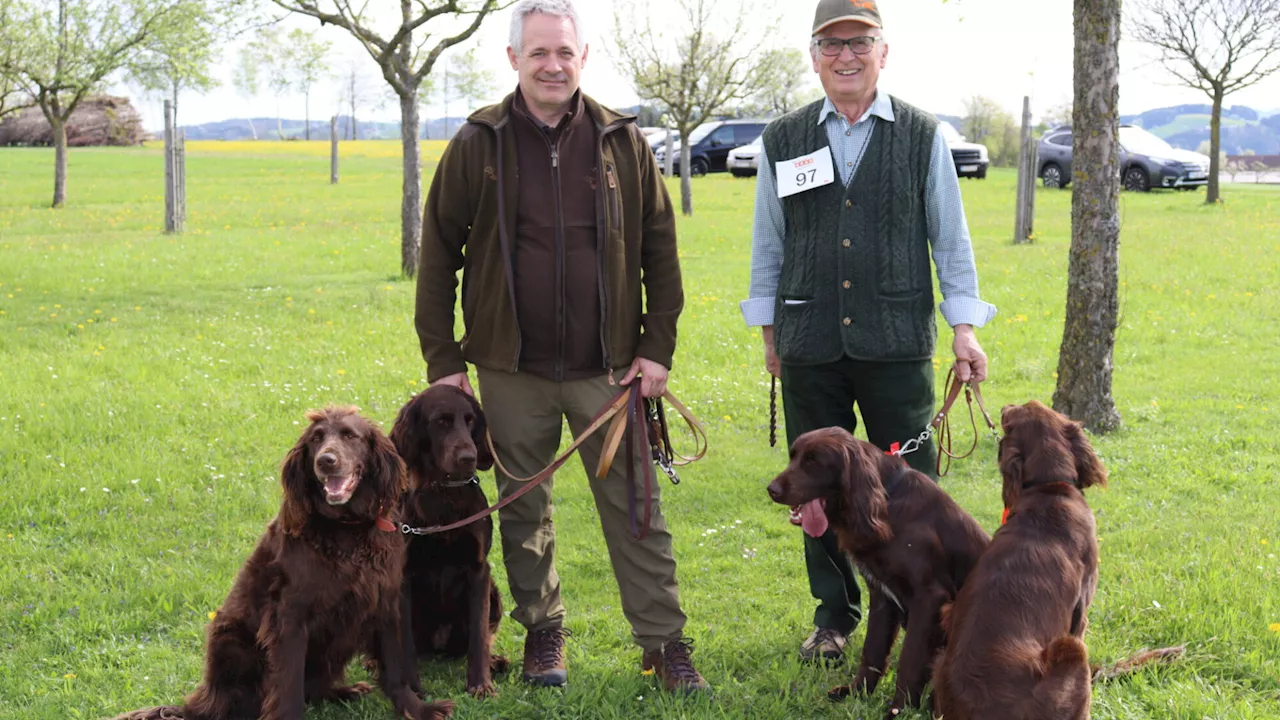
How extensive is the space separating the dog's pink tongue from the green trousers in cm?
40

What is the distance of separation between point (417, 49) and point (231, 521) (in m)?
8.55

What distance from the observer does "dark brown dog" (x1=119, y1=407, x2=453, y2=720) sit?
325 centimetres

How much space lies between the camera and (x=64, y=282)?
38.8 ft

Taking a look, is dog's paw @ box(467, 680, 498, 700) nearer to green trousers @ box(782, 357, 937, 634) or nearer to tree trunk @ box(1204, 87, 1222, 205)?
green trousers @ box(782, 357, 937, 634)

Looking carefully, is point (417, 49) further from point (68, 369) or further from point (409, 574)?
point (409, 574)

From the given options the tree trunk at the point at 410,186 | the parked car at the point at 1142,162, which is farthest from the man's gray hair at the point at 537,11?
the parked car at the point at 1142,162

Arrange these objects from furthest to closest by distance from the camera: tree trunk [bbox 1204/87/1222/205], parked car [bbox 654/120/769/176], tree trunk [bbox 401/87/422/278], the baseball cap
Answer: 1. parked car [bbox 654/120/769/176]
2. tree trunk [bbox 1204/87/1222/205]
3. tree trunk [bbox 401/87/422/278]
4. the baseball cap

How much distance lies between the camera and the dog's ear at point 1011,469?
3.27m

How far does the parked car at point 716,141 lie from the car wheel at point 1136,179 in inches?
396

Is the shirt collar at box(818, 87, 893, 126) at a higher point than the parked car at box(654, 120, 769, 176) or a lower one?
lower

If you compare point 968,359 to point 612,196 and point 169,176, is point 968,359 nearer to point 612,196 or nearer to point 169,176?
point 612,196

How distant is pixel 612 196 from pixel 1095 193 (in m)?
4.19

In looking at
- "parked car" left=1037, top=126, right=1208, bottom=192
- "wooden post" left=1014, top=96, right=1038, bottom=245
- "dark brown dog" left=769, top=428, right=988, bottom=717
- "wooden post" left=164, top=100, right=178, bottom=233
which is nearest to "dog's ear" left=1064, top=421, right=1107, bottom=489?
"dark brown dog" left=769, top=428, right=988, bottom=717

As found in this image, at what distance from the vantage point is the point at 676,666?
147 inches
